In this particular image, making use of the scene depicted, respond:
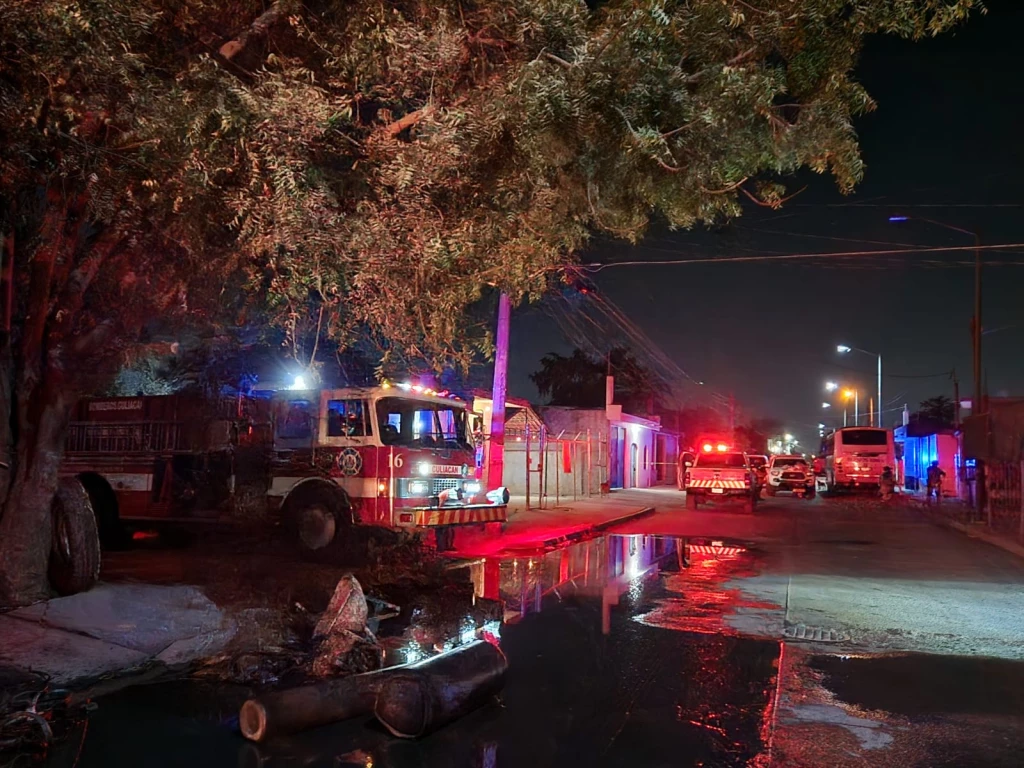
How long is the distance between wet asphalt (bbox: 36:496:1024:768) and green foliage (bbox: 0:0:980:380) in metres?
3.88

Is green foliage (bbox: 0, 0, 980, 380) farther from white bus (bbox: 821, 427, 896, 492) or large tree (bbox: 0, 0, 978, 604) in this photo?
white bus (bbox: 821, 427, 896, 492)

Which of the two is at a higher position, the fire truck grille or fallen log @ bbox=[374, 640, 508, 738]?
the fire truck grille

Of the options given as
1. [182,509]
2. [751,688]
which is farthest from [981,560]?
[182,509]

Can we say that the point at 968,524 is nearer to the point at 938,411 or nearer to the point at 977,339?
the point at 977,339

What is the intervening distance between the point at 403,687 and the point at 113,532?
9.23 metres

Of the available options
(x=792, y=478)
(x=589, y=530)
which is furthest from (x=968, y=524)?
(x=792, y=478)

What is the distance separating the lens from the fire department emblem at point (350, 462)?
492 inches

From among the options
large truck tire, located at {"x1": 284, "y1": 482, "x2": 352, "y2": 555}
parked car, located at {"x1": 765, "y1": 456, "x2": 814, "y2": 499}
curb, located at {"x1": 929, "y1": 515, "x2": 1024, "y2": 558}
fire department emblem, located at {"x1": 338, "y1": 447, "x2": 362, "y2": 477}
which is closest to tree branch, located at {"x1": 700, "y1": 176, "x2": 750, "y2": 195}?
fire department emblem, located at {"x1": 338, "y1": 447, "x2": 362, "y2": 477}

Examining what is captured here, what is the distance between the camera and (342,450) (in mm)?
12609

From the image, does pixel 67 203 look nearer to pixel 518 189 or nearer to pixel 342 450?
pixel 518 189

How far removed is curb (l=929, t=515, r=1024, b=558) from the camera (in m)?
17.6

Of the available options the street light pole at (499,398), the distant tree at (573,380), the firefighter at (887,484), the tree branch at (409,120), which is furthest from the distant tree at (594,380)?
the tree branch at (409,120)

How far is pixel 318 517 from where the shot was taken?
12.4 m

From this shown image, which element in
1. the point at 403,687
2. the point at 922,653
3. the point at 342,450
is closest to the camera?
the point at 403,687
